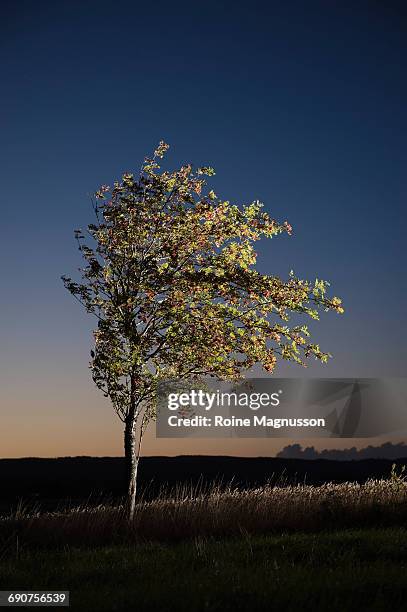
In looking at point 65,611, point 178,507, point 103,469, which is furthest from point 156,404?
point 103,469

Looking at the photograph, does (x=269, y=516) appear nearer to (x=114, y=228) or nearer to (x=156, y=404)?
(x=156, y=404)

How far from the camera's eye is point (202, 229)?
17.4 m

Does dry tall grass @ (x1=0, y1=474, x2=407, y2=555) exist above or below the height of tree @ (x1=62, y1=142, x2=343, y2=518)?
below

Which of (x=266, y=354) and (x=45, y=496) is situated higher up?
(x=266, y=354)

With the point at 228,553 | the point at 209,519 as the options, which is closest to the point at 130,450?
the point at 209,519

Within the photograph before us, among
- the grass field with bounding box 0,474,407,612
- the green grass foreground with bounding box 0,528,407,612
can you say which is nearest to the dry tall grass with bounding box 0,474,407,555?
the grass field with bounding box 0,474,407,612

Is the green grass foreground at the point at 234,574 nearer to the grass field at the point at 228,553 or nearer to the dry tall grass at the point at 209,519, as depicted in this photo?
the grass field at the point at 228,553

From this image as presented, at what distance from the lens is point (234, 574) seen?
1007 centimetres

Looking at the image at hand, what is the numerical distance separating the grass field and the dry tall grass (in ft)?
0.10

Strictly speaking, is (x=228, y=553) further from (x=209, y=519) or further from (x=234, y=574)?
(x=209, y=519)

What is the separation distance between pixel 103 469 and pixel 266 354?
106 feet

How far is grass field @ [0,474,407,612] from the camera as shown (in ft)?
28.9

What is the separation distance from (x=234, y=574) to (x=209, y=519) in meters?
6.17

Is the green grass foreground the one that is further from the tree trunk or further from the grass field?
the tree trunk
